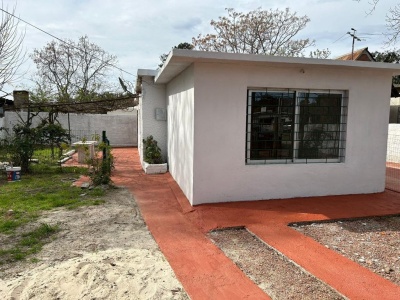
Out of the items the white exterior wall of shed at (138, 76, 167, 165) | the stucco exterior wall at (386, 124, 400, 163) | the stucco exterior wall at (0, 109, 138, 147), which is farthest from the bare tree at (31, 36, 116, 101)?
the stucco exterior wall at (386, 124, 400, 163)

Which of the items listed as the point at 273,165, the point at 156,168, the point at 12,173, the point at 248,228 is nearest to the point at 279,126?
the point at 273,165

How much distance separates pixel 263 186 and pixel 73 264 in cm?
375

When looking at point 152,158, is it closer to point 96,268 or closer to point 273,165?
point 273,165

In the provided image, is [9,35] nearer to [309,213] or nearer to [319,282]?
[309,213]

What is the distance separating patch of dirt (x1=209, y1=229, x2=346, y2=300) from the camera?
2.93m

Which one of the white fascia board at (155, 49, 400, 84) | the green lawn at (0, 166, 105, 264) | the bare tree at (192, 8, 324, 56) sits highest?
the bare tree at (192, 8, 324, 56)

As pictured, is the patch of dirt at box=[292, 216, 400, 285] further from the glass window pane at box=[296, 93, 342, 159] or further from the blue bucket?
the blue bucket

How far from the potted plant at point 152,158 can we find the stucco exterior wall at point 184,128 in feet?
4.75

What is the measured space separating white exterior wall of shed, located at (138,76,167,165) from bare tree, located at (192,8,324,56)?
1460cm

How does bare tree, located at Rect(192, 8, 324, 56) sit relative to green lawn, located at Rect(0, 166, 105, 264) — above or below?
above

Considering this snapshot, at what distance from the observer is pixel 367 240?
4230 mm

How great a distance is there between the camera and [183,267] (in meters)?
3.43

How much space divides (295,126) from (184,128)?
2279mm

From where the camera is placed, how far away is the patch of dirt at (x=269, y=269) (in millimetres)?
2928
